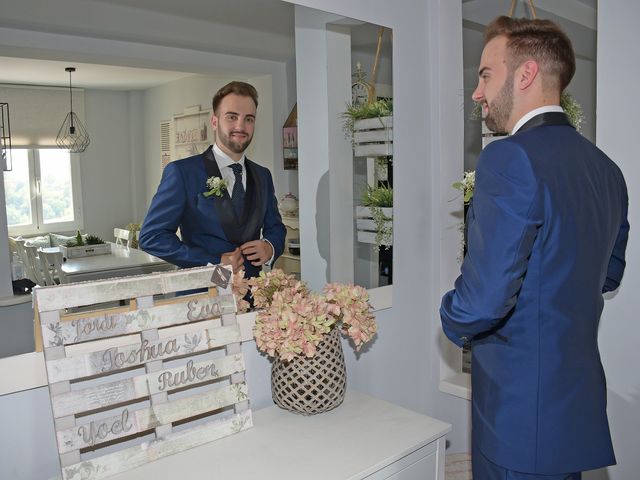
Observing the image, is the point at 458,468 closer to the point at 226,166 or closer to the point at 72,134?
the point at 226,166

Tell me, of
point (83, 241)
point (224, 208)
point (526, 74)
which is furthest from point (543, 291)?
point (83, 241)

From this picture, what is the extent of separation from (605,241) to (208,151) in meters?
1.03

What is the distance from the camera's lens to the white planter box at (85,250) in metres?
1.40

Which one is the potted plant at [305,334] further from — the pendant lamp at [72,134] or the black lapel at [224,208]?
the pendant lamp at [72,134]

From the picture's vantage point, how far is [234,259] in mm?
1701

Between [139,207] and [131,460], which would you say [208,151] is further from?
[131,460]

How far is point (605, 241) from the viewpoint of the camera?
4.63 feet

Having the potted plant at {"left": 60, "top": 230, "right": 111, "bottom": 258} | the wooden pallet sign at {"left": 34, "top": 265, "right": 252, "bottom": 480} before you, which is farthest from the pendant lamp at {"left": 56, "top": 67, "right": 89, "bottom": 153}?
the wooden pallet sign at {"left": 34, "top": 265, "right": 252, "bottom": 480}

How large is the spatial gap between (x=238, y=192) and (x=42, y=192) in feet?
1.72

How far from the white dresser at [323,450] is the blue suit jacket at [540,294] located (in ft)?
0.61

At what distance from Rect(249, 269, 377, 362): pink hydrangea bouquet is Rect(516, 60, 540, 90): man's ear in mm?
694

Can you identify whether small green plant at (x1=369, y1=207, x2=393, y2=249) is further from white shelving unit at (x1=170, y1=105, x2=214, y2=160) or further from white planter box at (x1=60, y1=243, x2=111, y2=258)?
white planter box at (x1=60, y1=243, x2=111, y2=258)

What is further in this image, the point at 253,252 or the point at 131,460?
the point at 253,252

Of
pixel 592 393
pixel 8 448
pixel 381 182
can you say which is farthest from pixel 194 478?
pixel 381 182
